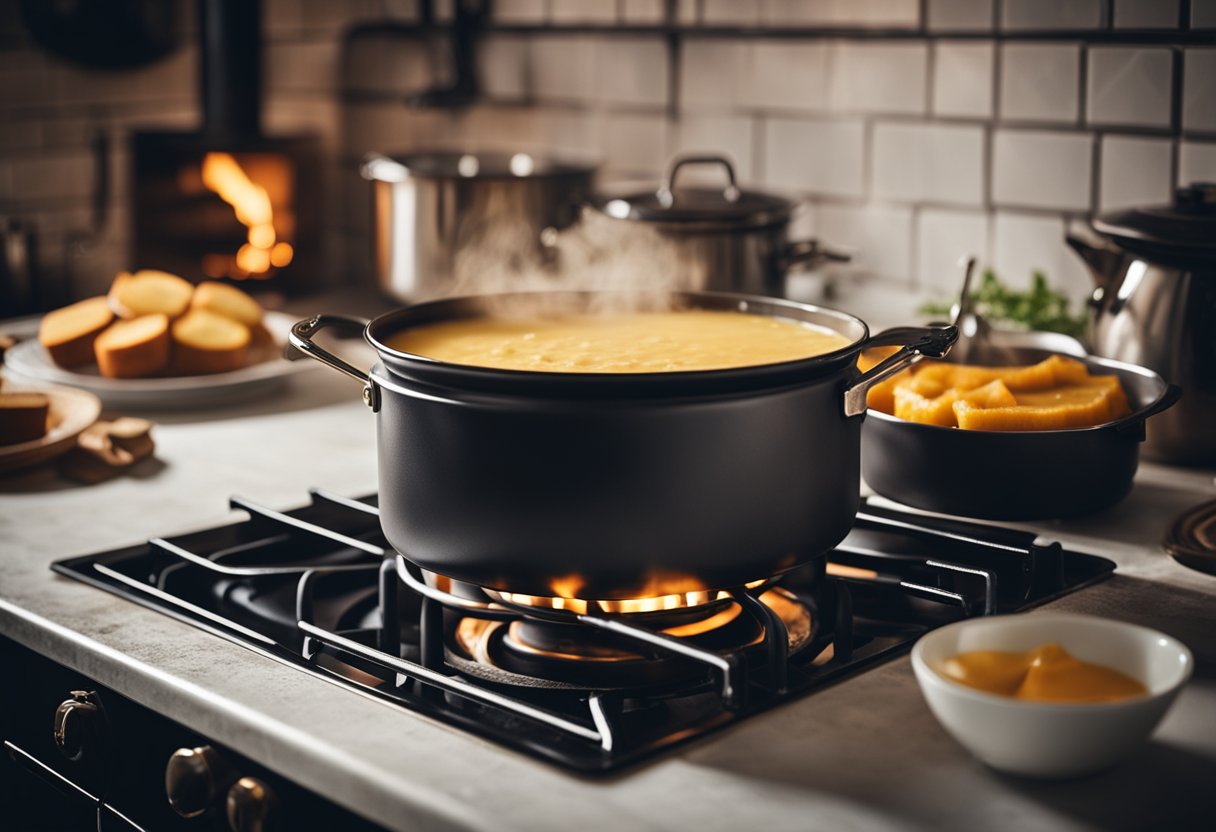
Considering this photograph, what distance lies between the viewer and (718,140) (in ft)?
7.30

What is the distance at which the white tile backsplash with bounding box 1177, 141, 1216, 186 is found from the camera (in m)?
1.66

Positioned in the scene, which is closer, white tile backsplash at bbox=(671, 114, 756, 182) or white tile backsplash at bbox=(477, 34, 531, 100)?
white tile backsplash at bbox=(671, 114, 756, 182)

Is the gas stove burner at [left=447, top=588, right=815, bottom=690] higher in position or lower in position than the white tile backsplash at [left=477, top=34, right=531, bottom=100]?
lower

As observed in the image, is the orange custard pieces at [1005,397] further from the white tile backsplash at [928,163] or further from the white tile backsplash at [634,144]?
the white tile backsplash at [634,144]

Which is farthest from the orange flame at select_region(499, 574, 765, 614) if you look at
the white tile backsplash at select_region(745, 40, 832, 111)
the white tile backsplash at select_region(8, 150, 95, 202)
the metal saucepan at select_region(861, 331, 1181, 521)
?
the white tile backsplash at select_region(8, 150, 95, 202)

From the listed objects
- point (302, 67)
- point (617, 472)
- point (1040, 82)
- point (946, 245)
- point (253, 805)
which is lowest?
point (253, 805)

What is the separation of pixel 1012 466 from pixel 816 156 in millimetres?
970

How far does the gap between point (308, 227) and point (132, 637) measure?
1.62 m

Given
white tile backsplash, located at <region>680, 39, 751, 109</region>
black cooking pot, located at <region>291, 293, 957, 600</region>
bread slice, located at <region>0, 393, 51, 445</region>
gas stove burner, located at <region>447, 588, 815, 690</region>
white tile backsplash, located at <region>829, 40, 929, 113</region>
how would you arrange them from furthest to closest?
1. white tile backsplash, located at <region>680, 39, 751, 109</region>
2. white tile backsplash, located at <region>829, 40, 929, 113</region>
3. bread slice, located at <region>0, 393, 51, 445</region>
4. gas stove burner, located at <region>447, 588, 815, 690</region>
5. black cooking pot, located at <region>291, 293, 957, 600</region>

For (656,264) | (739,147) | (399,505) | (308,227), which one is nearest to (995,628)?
(399,505)

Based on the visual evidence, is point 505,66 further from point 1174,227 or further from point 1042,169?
point 1174,227

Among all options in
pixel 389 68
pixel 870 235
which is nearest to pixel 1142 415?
pixel 870 235

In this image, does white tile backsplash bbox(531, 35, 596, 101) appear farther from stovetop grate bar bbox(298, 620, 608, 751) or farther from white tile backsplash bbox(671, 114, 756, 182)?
stovetop grate bar bbox(298, 620, 608, 751)

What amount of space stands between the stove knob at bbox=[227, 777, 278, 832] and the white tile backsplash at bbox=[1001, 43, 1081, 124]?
53.0 inches
